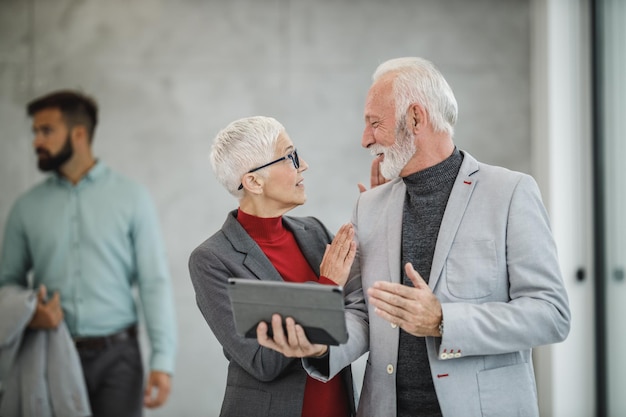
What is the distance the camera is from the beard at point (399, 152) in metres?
2.01

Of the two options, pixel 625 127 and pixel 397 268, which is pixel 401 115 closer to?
pixel 397 268

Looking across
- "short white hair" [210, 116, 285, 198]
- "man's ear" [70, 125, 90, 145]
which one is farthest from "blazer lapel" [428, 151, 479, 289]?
"man's ear" [70, 125, 90, 145]

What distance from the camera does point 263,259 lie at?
2078 millimetres

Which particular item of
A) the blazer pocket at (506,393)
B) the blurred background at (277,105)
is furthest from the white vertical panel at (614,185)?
the blazer pocket at (506,393)

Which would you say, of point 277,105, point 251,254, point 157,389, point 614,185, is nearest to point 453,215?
point 251,254

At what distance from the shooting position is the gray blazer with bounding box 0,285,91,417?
3469mm

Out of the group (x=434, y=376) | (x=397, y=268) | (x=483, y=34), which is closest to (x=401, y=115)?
(x=397, y=268)

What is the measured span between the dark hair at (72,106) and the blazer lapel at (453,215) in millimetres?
2676

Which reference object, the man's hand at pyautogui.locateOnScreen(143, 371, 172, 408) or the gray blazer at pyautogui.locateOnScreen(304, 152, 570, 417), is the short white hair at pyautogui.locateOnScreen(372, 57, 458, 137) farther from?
the man's hand at pyautogui.locateOnScreen(143, 371, 172, 408)

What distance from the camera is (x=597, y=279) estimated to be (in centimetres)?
410

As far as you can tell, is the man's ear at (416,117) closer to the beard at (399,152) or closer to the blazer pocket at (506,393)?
the beard at (399,152)

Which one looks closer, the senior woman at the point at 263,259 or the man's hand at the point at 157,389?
the senior woman at the point at 263,259

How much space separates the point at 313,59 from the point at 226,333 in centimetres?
247

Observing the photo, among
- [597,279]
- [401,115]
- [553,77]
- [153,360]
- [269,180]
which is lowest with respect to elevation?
[153,360]
